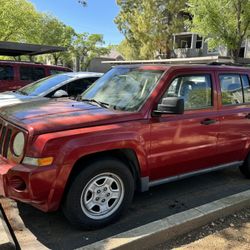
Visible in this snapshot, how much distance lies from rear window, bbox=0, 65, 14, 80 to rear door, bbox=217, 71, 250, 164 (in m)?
7.32

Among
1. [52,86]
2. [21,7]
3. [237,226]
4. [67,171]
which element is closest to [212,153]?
[237,226]

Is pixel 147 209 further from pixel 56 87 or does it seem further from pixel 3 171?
pixel 56 87

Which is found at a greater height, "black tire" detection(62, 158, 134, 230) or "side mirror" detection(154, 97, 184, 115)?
"side mirror" detection(154, 97, 184, 115)

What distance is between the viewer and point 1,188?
3492 millimetres

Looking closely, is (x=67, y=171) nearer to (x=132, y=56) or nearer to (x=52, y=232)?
(x=52, y=232)

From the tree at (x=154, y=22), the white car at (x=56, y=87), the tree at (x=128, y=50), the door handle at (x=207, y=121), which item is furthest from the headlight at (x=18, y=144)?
the tree at (x=128, y=50)

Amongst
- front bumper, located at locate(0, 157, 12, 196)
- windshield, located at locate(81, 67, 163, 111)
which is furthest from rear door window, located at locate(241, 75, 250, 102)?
front bumper, located at locate(0, 157, 12, 196)

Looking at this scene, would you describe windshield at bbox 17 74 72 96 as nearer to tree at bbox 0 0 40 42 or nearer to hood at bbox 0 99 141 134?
hood at bbox 0 99 141 134

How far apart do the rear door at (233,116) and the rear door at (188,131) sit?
0.52ft

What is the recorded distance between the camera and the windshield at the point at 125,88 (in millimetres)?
4168

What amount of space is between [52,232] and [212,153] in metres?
2.31

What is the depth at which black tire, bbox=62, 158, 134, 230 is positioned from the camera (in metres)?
3.50

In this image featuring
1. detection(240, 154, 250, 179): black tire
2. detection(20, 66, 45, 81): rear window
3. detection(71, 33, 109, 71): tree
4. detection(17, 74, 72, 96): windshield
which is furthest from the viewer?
detection(71, 33, 109, 71): tree

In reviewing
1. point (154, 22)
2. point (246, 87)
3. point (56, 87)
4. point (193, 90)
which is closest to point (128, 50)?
point (154, 22)
